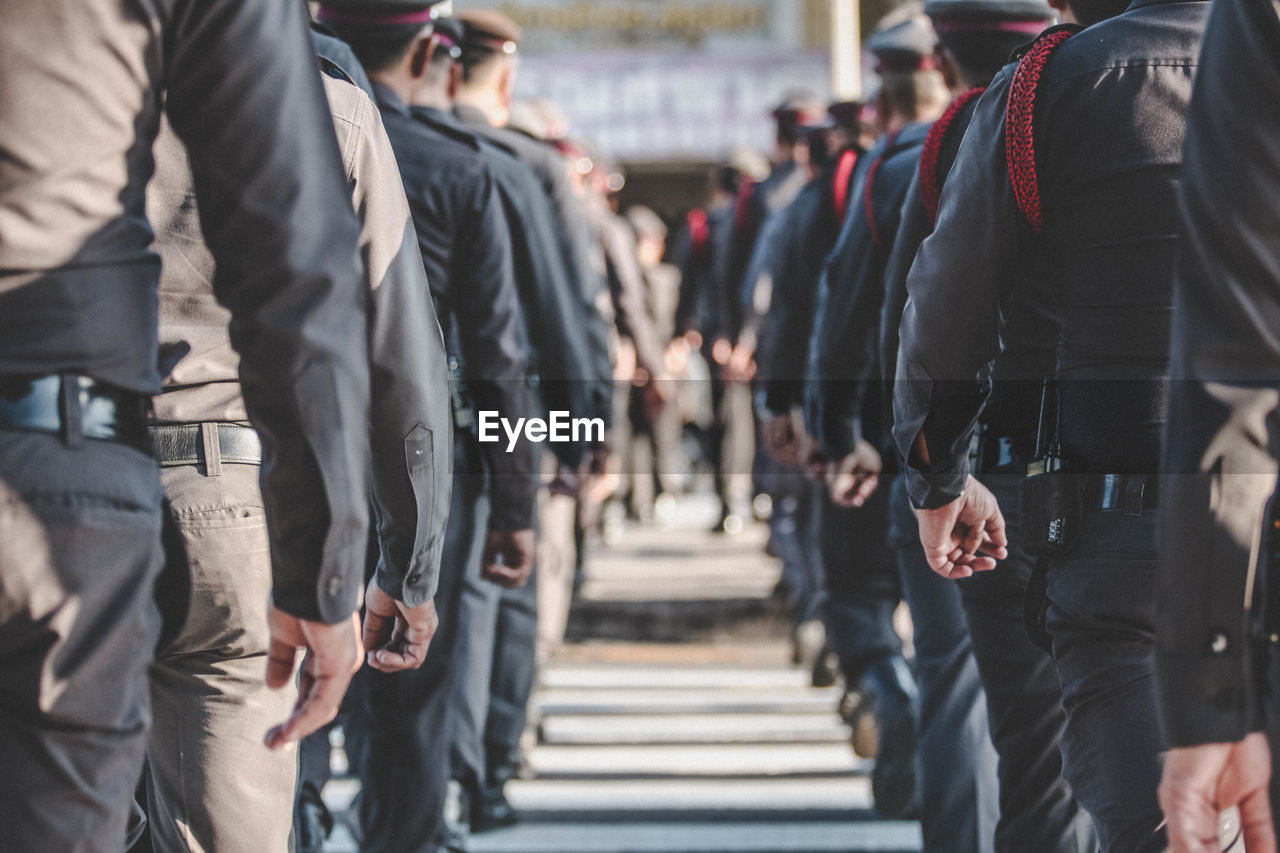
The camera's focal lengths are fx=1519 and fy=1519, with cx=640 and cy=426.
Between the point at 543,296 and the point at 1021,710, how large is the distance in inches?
87.9

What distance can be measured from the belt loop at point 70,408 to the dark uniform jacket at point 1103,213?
60.3 inches

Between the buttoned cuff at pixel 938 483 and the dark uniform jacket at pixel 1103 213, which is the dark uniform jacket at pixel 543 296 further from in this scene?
the dark uniform jacket at pixel 1103 213

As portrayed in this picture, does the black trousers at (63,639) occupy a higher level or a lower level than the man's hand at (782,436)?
higher

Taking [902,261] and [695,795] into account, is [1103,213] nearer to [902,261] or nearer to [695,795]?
[902,261]

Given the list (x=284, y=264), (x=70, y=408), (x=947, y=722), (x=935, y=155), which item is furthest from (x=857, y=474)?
(x=70, y=408)

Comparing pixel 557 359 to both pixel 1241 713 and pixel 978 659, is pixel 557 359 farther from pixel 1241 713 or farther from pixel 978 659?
pixel 1241 713

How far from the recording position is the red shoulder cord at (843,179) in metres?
5.11

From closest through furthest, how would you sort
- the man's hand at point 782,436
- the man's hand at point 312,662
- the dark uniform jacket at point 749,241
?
the man's hand at point 312,662 < the man's hand at point 782,436 < the dark uniform jacket at point 749,241

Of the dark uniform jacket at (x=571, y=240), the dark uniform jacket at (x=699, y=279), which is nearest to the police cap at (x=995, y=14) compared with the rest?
the dark uniform jacket at (x=571, y=240)

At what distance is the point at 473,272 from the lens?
12.3 ft

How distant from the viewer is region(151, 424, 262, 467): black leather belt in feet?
7.87

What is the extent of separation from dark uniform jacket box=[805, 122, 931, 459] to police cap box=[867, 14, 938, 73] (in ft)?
0.92

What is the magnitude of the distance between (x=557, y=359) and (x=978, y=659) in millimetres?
2055

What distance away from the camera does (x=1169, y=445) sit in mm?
1786
